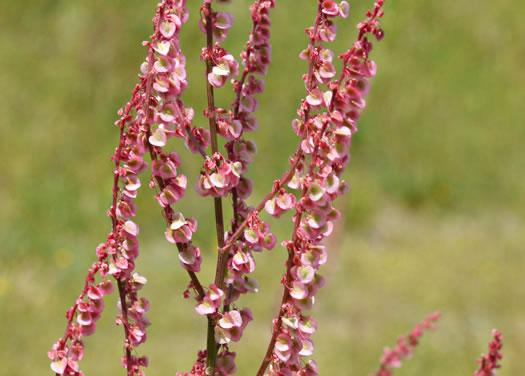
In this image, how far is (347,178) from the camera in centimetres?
489

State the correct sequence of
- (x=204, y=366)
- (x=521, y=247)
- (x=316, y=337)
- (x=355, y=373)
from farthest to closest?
(x=521, y=247) → (x=316, y=337) → (x=355, y=373) → (x=204, y=366)

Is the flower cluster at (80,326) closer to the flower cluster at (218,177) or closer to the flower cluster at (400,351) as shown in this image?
the flower cluster at (218,177)

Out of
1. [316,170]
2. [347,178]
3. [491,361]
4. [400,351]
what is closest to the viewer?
[316,170]

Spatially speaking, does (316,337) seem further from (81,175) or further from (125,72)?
(125,72)

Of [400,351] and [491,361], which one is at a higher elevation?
[400,351]

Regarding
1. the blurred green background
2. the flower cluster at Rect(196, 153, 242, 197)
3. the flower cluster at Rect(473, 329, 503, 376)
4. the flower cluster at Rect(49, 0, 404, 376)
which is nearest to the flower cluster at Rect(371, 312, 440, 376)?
the flower cluster at Rect(473, 329, 503, 376)

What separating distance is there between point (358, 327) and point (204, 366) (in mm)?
2931

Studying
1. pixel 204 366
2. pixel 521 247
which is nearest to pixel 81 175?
pixel 521 247

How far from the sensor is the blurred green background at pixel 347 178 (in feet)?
12.1

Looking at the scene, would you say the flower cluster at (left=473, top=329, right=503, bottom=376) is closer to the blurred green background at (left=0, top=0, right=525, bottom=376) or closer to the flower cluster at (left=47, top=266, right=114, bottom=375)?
the flower cluster at (left=47, top=266, right=114, bottom=375)

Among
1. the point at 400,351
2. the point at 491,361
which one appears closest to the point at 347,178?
the point at 400,351

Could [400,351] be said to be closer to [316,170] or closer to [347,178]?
[316,170]

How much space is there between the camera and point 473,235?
15.7ft

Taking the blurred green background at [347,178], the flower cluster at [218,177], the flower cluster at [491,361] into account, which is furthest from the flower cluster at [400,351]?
the blurred green background at [347,178]
